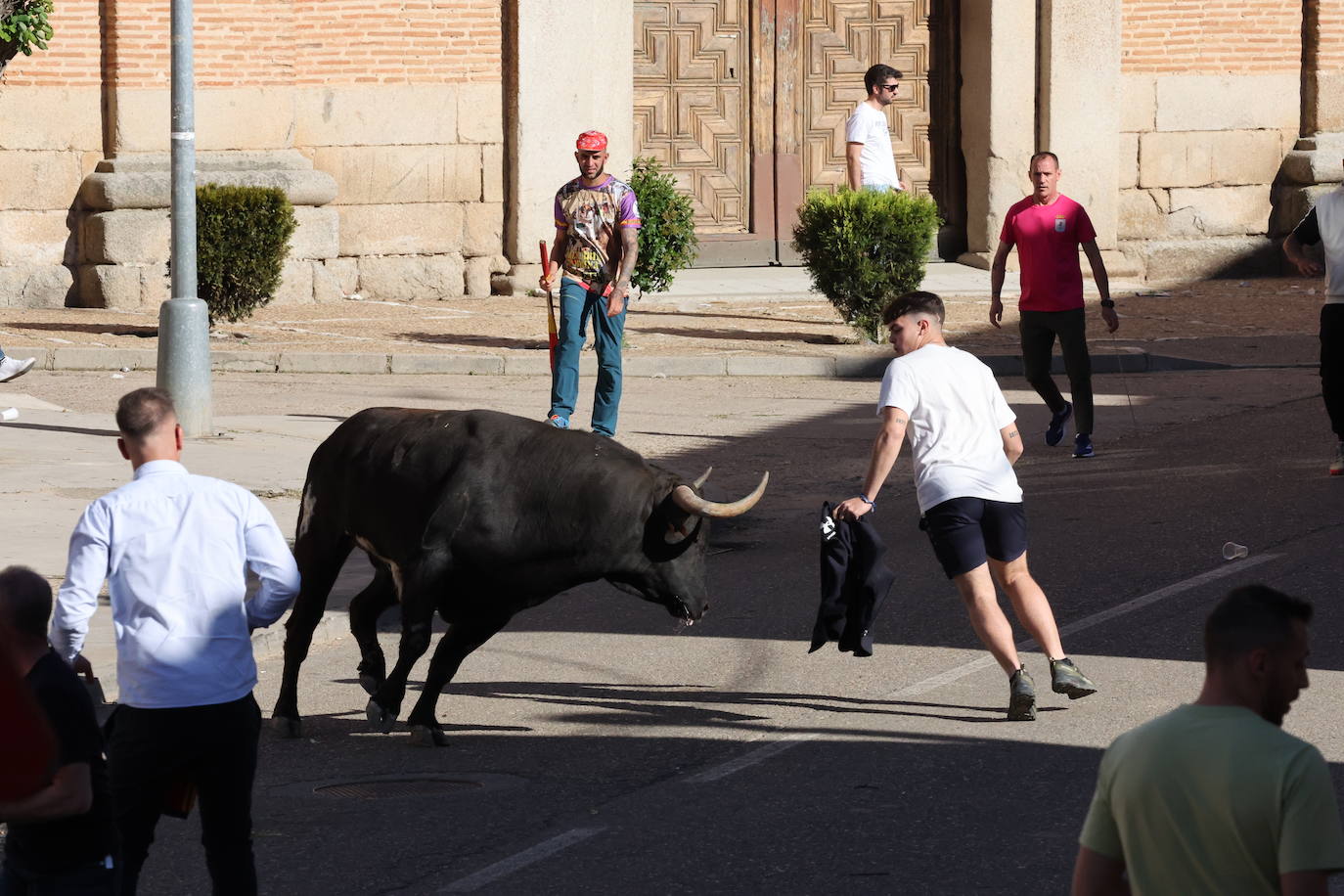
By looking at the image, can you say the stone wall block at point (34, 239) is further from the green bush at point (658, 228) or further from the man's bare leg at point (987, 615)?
the man's bare leg at point (987, 615)

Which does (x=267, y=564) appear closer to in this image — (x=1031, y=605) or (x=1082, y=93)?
(x=1031, y=605)

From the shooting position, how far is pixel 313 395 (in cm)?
1636

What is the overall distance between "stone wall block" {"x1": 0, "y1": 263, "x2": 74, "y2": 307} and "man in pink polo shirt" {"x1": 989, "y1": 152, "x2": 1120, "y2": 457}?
37.0 ft

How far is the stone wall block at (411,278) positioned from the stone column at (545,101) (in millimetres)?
702

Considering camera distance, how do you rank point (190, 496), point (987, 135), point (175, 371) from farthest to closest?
point (987, 135), point (175, 371), point (190, 496)

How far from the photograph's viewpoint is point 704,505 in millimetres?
7191

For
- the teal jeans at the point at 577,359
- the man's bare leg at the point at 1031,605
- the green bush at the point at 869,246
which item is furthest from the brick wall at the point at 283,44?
the man's bare leg at the point at 1031,605

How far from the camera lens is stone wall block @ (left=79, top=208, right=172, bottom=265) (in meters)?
21.2

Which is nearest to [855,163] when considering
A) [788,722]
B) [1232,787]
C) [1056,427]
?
[1056,427]

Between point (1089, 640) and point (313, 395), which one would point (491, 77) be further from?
point (1089, 640)

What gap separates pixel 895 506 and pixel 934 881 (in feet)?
21.6

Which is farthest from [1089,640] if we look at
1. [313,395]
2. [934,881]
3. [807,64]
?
[807,64]

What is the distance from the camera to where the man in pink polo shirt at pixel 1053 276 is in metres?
13.6

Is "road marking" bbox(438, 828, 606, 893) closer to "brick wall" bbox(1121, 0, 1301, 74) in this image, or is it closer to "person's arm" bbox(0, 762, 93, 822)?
"person's arm" bbox(0, 762, 93, 822)
